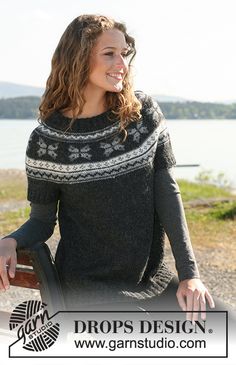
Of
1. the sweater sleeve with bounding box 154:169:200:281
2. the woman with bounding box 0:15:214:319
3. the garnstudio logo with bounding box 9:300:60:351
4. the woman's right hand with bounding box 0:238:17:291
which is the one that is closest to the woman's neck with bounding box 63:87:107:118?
the woman with bounding box 0:15:214:319

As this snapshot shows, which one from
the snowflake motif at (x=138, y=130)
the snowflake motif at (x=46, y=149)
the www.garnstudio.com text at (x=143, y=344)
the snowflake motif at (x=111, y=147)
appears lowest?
the www.garnstudio.com text at (x=143, y=344)

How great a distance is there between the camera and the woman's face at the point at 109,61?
7.07 feet

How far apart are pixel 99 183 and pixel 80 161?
3.9 inches

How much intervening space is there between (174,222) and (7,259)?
0.57 metres

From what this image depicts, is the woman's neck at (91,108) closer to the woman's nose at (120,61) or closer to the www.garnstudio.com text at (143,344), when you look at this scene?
the woman's nose at (120,61)

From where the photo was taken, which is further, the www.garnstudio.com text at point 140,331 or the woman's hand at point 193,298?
the www.garnstudio.com text at point 140,331

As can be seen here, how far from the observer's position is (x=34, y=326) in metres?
2.22

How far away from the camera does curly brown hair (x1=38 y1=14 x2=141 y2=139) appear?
2.14 m

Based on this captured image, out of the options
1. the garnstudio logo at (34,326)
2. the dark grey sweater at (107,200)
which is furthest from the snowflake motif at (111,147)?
the garnstudio logo at (34,326)

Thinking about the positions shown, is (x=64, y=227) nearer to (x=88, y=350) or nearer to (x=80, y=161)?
(x=80, y=161)

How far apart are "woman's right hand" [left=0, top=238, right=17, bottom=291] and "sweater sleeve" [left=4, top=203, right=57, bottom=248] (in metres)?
0.03

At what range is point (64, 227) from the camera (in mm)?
2285

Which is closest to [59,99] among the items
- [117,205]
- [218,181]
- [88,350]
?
[117,205]

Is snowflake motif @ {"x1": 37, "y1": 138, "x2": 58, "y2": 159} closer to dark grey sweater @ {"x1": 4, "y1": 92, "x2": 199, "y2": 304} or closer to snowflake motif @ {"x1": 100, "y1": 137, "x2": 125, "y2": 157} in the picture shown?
dark grey sweater @ {"x1": 4, "y1": 92, "x2": 199, "y2": 304}
